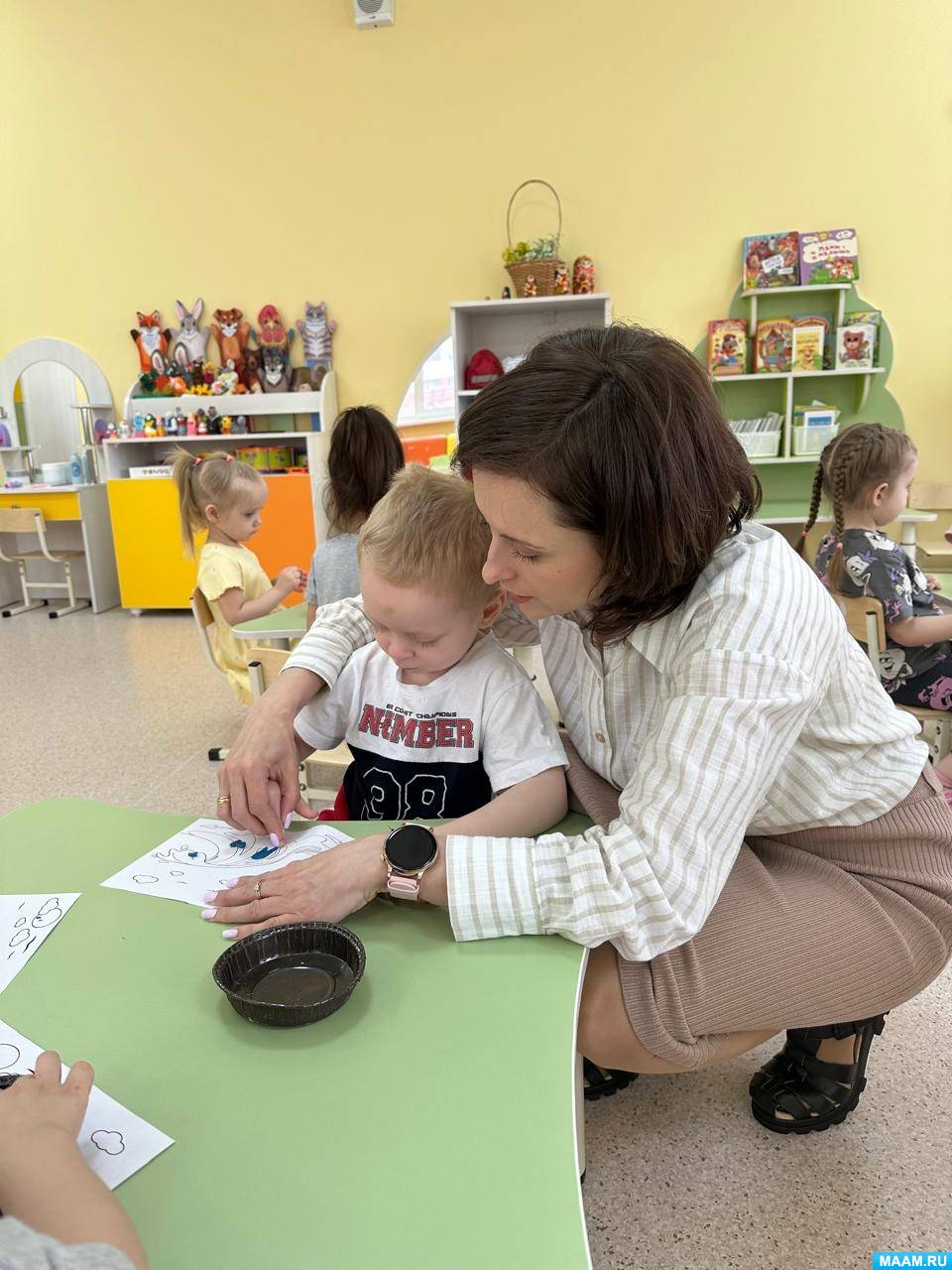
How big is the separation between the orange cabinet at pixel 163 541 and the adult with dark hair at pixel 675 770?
4214mm

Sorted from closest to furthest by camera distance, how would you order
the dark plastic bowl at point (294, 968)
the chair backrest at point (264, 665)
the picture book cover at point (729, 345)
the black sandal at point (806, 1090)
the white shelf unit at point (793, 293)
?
the dark plastic bowl at point (294, 968) < the black sandal at point (806, 1090) < the chair backrest at point (264, 665) < the white shelf unit at point (793, 293) < the picture book cover at point (729, 345)

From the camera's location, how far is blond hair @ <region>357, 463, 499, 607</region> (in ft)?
3.44

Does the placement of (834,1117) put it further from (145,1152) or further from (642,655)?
(145,1152)

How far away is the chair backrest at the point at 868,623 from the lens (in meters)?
2.21

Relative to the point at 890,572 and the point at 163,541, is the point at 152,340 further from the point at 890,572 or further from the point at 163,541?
the point at 890,572

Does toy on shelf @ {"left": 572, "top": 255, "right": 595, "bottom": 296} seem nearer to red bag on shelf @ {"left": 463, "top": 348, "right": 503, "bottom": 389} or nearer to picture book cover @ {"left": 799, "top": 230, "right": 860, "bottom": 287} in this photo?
red bag on shelf @ {"left": 463, "top": 348, "right": 503, "bottom": 389}

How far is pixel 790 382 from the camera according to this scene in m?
4.55

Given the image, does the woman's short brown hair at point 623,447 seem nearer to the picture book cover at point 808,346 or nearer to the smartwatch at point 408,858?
the smartwatch at point 408,858

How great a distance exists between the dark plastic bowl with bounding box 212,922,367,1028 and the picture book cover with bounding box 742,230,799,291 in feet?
15.4

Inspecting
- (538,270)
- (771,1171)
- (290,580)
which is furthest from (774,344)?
(771,1171)

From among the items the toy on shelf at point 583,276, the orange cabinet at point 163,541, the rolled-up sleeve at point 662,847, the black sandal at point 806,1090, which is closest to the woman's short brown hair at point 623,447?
the rolled-up sleeve at point 662,847

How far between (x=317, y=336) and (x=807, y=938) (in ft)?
16.6

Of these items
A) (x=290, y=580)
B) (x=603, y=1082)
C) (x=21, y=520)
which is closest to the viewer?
(x=603, y=1082)

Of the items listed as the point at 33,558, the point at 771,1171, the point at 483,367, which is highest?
the point at 483,367
